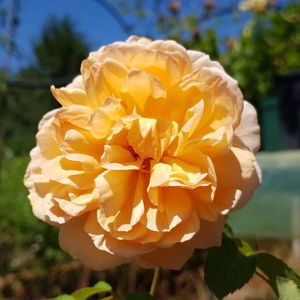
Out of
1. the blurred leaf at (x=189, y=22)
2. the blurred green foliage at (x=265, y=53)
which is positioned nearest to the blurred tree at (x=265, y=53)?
the blurred green foliage at (x=265, y=53)

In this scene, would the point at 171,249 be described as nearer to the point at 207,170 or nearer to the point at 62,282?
the point at 207,170

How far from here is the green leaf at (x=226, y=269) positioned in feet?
1.10

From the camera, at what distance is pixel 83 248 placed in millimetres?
335

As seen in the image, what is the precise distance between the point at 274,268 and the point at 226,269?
51 mm

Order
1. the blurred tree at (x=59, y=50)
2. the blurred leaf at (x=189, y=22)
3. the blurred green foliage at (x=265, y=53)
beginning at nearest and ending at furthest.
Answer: the blurred green foliage at (x=265, y=53), the blurred leaf at (x=189, y=22), the blurred tree at (x=59, y=50)

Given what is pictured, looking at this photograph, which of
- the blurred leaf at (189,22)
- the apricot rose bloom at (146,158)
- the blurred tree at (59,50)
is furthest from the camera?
the blurred tree at (59,50)

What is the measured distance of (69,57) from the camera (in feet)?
37.7

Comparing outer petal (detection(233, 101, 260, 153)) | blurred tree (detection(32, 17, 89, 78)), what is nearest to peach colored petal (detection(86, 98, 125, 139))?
outer petal (detection(233, 101, 260, 153))

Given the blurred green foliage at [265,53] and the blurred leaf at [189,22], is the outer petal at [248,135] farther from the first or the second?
the blurred leaf at [189,22]

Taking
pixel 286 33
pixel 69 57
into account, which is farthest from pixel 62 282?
pixel 69 57

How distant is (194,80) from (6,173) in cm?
294

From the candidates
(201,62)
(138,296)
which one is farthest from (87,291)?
(201,62)

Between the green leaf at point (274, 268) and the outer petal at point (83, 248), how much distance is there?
15cm

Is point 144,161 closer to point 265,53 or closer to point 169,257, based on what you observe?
point 169,257
